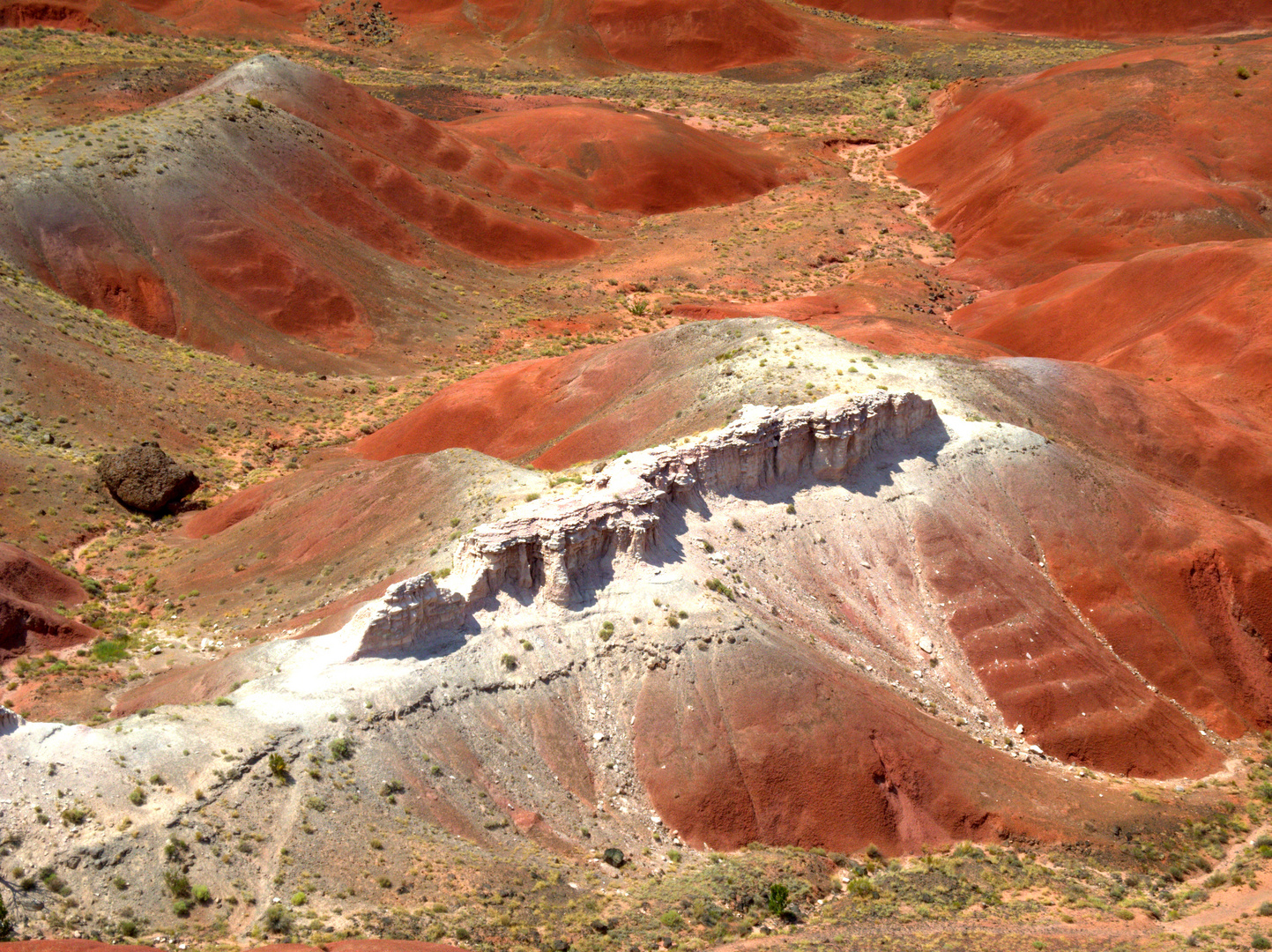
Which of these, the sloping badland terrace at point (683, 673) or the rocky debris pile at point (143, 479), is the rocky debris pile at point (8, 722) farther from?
the rocky debris pile at point (143, 479)

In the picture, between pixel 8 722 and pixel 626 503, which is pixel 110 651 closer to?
pixel 8 722

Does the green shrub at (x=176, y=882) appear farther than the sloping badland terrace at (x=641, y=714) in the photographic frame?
No

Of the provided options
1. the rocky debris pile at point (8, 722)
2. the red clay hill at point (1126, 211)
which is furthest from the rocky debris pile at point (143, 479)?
the red clay hill at point (1126, 211)

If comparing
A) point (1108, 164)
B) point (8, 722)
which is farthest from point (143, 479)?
point (1108, 164)

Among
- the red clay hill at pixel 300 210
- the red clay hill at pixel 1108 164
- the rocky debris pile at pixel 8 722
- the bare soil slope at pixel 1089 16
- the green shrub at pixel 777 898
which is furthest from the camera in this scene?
the bare soil slope at pixel 1089 16

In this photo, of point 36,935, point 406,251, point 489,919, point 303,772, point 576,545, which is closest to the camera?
point 36,935

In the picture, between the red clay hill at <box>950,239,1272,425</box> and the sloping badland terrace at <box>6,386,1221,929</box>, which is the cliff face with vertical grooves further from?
the red clay hill at <box>950,239,1272,425</box>

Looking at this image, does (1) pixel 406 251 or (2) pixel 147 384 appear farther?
(1) pixel 406 251

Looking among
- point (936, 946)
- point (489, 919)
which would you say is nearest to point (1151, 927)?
point (936, 946)

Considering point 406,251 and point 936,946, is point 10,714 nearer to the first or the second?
point 936,946
